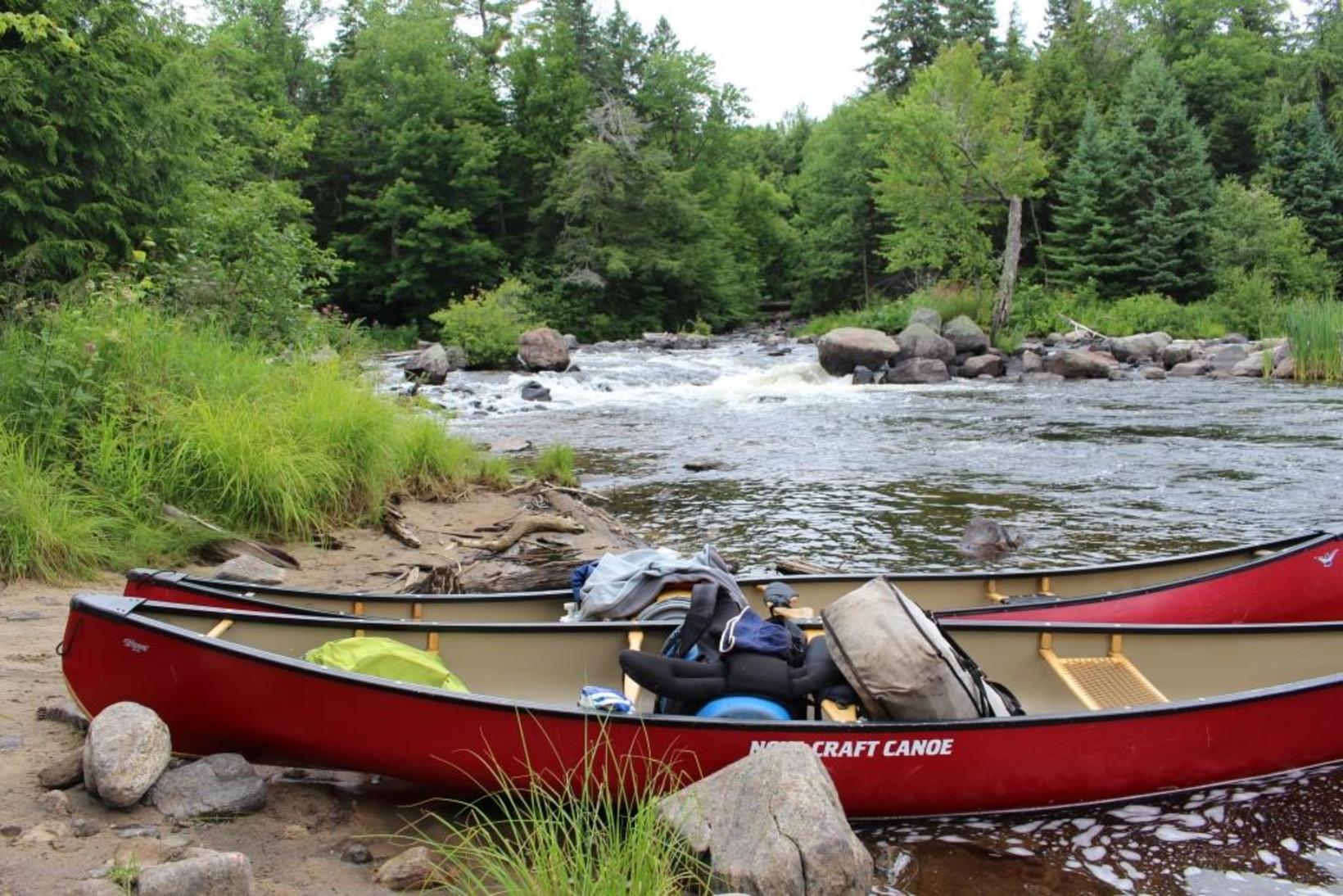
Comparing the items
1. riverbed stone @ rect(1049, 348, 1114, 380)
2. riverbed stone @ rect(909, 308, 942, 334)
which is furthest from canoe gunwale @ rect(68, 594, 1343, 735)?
riverbed stone @ rect(909, 308, 942, 334)

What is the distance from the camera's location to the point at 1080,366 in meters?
22.7

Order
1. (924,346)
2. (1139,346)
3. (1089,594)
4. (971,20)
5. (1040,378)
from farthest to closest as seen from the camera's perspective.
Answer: (971,20) < (1139,346) < (924,346) < (1040,378) < (1089,594)

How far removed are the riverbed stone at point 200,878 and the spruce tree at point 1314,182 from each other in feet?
128

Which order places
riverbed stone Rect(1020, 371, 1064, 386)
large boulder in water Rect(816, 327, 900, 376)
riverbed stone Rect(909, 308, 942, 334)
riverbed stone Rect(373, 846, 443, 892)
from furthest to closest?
riverbed stone Rect(909, 308, 942, 334)
large boulder in water Rect(816, 327, 900, 376)
riverbed stone Rect(1020, 371, 1064, 386)
riverbed stone Rect(373, 846, 443, 892)

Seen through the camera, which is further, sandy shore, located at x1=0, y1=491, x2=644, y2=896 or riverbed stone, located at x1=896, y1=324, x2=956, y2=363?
riverbed stone, located at x1=896, y1=324, x2=956, y2=363

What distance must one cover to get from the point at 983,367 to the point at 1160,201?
13.8m

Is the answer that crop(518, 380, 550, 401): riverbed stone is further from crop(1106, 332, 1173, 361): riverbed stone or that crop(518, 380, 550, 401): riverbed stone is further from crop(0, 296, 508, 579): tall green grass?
crop(1106, 332, 1173, 361): riverbed stone

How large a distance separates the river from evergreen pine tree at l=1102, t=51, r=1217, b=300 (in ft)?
43.3

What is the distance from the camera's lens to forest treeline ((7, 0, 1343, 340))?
30.2 meters

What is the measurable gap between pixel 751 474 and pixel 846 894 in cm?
910

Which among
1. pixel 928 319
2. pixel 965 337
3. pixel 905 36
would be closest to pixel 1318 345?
pixel 965 337

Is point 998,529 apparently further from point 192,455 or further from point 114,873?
point 114,873

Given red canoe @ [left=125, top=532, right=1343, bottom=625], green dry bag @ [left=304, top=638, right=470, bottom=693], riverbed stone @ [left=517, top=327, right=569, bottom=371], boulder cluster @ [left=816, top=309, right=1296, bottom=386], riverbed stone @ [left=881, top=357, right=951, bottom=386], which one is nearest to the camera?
green dry bag @ [left=304, top=638, right=470, bottom=693]

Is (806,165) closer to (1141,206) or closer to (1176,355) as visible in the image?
(1141,206)
